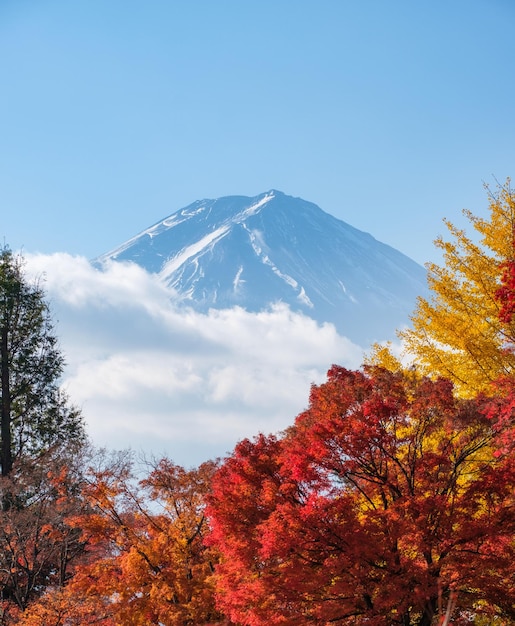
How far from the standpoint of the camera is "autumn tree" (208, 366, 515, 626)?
12.2 metres

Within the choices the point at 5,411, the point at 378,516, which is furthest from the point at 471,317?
the point at 5,411

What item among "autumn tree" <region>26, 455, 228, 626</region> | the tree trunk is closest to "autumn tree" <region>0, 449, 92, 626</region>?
"autumn tree" <region>26, 455, 228, 626</region>

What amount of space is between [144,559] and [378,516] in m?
7.30

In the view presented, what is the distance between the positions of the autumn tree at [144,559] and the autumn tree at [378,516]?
2913 mm

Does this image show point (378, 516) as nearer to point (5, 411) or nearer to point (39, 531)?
point (39, 531)

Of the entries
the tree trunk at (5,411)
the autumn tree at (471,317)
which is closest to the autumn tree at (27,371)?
the tree trunk at (5,411)

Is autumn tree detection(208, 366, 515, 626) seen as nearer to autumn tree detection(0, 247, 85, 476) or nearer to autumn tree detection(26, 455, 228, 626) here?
autumn tree detection(26, 455, 228, 626)

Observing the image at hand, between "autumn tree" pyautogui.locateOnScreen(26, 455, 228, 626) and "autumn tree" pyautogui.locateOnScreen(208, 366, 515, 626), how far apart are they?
9.56 feet

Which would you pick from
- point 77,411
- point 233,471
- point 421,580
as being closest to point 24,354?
point 77,411

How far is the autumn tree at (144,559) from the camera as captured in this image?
16.9 m

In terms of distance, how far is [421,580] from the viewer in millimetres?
12062

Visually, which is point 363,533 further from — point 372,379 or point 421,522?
point 372,379

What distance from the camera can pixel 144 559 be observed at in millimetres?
17359

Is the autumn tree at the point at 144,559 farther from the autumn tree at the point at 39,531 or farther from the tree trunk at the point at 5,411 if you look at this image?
the tree trunk at the point at 5,411
